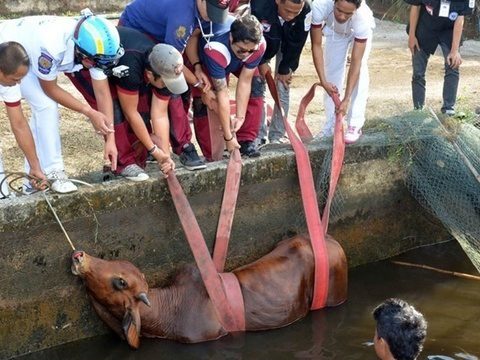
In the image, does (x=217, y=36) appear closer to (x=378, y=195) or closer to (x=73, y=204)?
(x=73, y=204)

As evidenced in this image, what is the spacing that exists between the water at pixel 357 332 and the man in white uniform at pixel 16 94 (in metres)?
1.42

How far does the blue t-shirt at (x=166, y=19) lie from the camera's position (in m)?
6.20

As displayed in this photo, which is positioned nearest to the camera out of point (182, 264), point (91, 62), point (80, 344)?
point (91, 62)

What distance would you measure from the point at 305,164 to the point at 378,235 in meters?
1.24

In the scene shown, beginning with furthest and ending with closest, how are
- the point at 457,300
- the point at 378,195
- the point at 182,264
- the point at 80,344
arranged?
the point at 378,195, the point at 457,300, the point at 182,264, the point at 80,344

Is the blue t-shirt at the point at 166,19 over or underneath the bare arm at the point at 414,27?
over

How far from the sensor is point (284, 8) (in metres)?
6.69

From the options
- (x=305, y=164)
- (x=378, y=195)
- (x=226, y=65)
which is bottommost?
(x=378, y=195)

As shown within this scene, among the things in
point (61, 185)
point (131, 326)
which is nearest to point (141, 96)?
point (61, 185)

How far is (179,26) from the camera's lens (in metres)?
6.20

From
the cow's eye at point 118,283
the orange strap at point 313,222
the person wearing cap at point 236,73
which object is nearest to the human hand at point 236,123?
the person wearing cap at point 236,73

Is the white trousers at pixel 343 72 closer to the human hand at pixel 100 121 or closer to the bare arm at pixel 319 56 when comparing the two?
the bare arm at pixel 319 56

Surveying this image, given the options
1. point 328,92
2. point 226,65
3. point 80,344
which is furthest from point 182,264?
point 328,92

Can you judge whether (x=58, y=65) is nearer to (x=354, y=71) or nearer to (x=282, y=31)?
(x=282, y=31)
